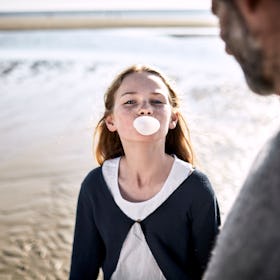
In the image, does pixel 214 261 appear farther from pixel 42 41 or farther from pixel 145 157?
pixel 42 41

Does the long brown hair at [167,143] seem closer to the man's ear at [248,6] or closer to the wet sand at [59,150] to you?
the wet sand at [59,150]

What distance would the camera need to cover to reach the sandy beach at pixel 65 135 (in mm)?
3455

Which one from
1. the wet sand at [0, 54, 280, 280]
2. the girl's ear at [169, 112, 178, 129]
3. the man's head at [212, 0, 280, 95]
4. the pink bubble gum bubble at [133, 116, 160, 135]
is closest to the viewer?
the man's head at [212, 0, 280, 95]

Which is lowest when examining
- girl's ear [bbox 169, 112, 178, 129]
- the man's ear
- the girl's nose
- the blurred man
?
girl's ear [bbox 169, 112, 178, 129]

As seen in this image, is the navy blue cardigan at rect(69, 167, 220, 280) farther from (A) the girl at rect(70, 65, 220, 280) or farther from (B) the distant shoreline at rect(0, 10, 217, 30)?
(B) the distant shoreline at rect(0, 10, 217, 30)

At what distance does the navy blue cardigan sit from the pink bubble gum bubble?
0.26 m

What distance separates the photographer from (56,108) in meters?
6.91

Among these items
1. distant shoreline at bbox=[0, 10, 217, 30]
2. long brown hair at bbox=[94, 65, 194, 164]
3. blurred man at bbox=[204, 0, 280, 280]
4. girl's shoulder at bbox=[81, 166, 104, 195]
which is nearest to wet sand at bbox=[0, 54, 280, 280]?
long brown hair at bbox=[94, 65, 194, 164]

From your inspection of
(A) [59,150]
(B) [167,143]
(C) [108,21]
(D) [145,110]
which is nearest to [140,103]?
(D) [145,110]

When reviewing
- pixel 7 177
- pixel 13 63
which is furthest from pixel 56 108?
pixel 13 63

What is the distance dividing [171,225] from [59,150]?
363 centimetres

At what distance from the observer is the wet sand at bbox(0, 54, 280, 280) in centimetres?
341

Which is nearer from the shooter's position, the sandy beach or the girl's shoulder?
the girl's shoulder

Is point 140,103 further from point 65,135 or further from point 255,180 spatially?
point 65,135
